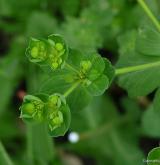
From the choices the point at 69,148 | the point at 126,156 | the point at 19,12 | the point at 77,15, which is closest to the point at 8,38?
the point at 19,12

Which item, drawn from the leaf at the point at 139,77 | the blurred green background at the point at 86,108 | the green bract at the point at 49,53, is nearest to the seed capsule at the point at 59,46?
the green bract at the point at 49,53

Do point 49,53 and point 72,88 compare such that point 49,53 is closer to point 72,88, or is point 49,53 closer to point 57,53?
point 57,53

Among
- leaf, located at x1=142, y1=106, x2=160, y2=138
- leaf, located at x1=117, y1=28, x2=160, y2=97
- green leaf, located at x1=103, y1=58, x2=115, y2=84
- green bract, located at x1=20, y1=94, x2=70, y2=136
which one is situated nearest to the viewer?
green bract, located at x1=20, y1=94, x2=70, y2=136

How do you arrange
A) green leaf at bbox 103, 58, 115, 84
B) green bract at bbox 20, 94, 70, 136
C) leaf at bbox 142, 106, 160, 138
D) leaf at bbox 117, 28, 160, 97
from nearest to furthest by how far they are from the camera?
green bract at bbox 20, 94, 70, 136, green leaf at bbox 103, 58, 115, 84, leaf at bbox 117, 28, 160, 97, leaf at bbox 142, 106, 160, 138

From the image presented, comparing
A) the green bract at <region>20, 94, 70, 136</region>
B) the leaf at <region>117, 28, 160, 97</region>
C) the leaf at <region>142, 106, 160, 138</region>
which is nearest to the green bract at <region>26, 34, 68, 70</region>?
the green bract at <region>20, 94, 70, 136</region>

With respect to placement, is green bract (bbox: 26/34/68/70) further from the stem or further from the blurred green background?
the blurred green background

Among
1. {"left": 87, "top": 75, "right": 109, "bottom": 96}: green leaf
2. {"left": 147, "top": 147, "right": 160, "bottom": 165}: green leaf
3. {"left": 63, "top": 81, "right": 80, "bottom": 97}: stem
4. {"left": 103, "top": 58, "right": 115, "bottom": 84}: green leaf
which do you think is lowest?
{"left": 147, "top": 147, "right": 160, "bottom": 165}: green leaf
